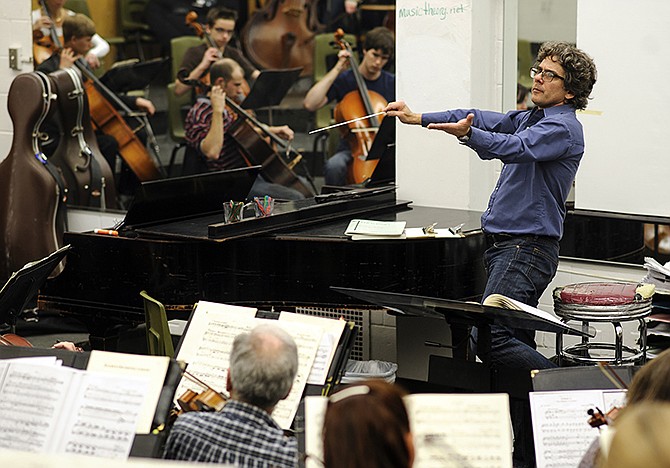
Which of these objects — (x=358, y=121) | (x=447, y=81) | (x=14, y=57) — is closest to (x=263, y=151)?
(x=358, y=121)

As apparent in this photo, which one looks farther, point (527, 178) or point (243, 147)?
point (243, 147)

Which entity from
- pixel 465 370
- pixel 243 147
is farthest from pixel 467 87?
pixel 465 370

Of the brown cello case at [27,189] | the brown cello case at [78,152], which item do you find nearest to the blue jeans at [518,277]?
the brown cello case at [27,189]

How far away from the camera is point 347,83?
703cm

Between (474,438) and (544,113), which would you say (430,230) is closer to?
(544,113)

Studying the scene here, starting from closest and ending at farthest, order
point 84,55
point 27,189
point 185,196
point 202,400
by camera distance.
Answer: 1. point 202,400
2. point 185,196
3. point 27,189
4. point 84,55

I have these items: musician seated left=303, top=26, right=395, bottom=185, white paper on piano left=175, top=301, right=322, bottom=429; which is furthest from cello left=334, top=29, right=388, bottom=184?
white paper on piano left=175, top=301, right=322, bottom=429

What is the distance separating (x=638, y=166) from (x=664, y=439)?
4.01 meters

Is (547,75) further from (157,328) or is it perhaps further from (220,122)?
(220,122)

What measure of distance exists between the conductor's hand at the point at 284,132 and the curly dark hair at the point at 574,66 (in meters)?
2.96

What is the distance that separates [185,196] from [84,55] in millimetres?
2790

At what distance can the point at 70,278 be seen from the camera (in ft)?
17.4

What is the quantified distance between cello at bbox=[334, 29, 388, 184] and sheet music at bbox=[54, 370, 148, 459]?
400 centimetres

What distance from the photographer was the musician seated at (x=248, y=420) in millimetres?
2691
